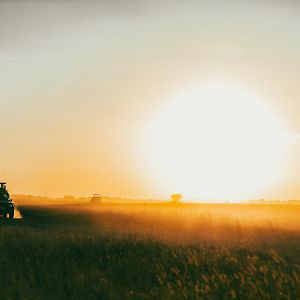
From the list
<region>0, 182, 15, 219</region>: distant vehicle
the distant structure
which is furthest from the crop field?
the distant structure

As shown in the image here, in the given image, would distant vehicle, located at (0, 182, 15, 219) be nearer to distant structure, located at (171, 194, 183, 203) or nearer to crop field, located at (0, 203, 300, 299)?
crop field, located at (0, 203, 300, 299)

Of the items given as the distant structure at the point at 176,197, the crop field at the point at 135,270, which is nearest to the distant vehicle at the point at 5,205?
the crop field at the point at 135,270

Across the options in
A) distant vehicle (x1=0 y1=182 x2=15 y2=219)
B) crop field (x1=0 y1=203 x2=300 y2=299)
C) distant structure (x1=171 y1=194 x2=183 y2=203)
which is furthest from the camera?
distant structure (x1=171 y1=194 x2=183 y2=203)

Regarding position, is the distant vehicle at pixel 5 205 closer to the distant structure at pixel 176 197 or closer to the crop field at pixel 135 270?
the crop field at pixel 135 270

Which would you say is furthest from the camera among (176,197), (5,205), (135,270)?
(176,197)

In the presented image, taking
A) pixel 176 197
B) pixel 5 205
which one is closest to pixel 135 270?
pixel 5 205

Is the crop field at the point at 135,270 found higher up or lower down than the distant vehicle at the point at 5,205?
lower down

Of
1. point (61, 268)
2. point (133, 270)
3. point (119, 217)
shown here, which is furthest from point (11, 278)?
point (119, 217)

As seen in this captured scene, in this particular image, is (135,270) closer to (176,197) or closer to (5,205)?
(5,205)

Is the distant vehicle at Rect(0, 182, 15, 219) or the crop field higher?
the distant vehicle at Rect(0, 182, 15, 219)

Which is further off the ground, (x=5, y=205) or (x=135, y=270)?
(x=5, y=205)

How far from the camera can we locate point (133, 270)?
47.2ft

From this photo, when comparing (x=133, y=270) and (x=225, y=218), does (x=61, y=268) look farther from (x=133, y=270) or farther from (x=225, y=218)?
(x=225, y=218)

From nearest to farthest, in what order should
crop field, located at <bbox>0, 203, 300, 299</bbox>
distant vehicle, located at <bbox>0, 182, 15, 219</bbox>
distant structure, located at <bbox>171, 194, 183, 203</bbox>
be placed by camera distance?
crop field, located at <bbox>0, 203, 300, 299</bbox> → distant vehicle, located at <bbox>0, 182, 15, 219</bbox> → distant structure, located at <bbox>171, 194, 183, 203</bbox>
